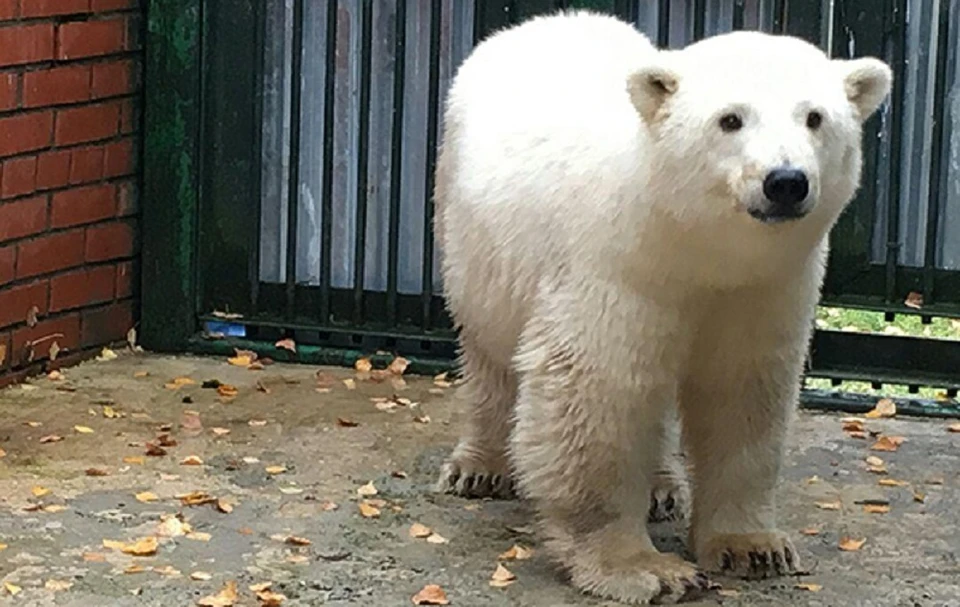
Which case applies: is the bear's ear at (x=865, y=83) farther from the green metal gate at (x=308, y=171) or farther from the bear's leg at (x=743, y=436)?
the green metal gate at (x=308, y=171)

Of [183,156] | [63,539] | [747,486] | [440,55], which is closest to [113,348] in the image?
[183,156]

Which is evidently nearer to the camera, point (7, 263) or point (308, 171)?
point (7, 263)

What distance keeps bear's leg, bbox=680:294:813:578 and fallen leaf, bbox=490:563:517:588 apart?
1.45 feet

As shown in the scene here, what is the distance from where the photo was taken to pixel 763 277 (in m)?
4.08

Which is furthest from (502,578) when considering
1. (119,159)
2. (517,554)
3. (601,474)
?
(119,159)

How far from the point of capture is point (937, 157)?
606 cm

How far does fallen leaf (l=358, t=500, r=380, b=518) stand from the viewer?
15.9 ft

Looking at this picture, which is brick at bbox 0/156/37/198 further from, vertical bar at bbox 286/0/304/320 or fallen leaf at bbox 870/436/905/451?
fallen leaf at bbox 870/436/905/451

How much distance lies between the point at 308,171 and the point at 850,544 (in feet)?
8.75

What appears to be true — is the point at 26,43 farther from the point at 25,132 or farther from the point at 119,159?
the point at 119,159

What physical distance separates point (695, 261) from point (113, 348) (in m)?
3.15

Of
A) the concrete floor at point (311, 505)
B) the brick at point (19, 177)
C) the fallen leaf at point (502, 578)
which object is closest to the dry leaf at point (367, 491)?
the concrete floor at point (311, 505)

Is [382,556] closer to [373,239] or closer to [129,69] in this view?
[373,239]

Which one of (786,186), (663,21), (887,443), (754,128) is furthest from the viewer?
(663,21)
